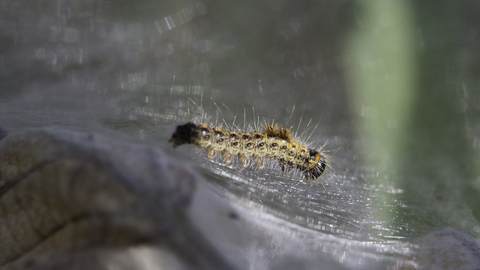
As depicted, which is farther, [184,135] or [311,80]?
[311,80]

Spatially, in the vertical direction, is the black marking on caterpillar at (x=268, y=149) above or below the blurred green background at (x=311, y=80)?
below

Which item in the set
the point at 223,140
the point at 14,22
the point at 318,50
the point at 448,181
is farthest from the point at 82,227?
the point at 448,181

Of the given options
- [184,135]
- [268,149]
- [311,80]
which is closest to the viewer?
[184,135]

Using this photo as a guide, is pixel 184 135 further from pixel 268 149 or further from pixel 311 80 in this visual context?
pixel 311 80

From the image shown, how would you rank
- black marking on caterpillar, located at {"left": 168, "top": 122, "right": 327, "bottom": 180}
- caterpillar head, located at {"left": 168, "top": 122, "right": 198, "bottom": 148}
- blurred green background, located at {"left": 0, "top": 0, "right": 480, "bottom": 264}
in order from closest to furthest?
caterpillar head, located at {"left": 168, "top": 122, "right": 198, "bottom": 148}
black marking on caterpillar, located at {"left": 168, "top": 122, "right": 327, "bottom": 180}
blurred green background, located at {"left": 0, "top": 0, "right": 480, "bottom": 264}

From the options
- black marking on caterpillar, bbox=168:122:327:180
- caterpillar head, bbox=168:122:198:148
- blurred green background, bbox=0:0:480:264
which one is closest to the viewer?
caterpillar head, bbox=168:122:198:148

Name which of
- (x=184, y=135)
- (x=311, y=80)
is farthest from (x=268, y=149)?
(x=311, y=80)

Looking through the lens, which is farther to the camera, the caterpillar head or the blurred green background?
the blurred green background

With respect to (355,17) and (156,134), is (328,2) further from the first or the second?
(156,134)

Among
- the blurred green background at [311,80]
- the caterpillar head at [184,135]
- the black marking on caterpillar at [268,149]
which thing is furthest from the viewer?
the blurred green background at [311,80]

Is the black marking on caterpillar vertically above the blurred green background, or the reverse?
the blurred green background
